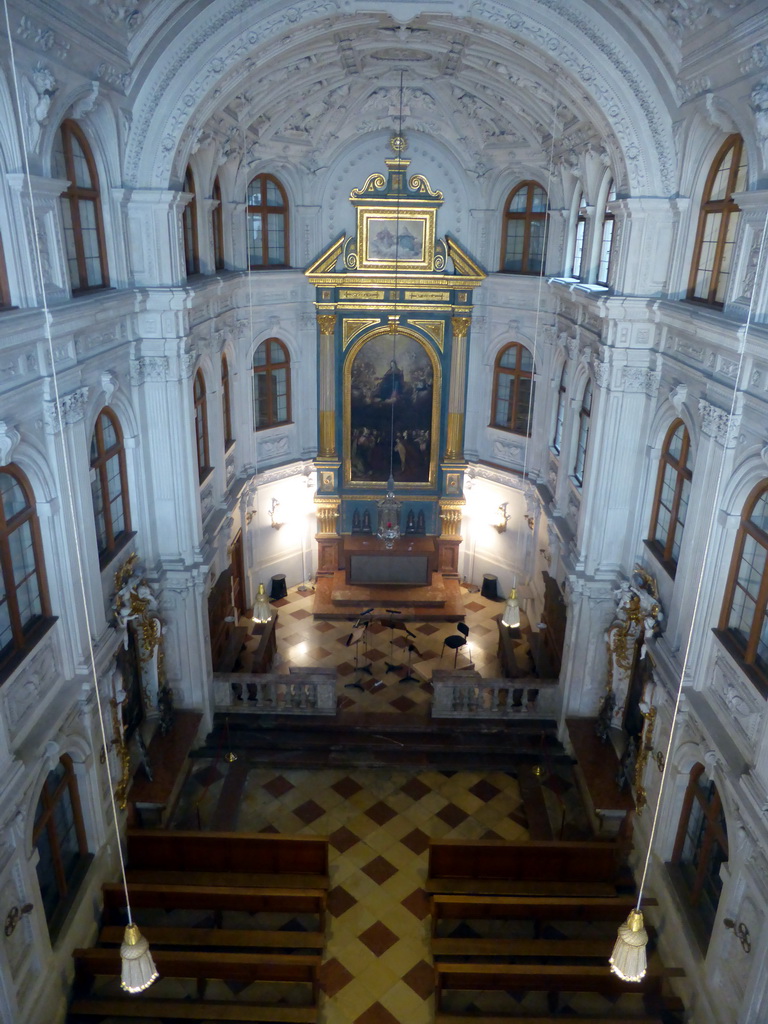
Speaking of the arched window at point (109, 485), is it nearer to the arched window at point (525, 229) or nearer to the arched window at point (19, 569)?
the arched window at point (19, 569)

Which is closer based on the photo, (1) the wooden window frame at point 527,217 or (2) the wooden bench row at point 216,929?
(2) the wooden bench row at point 216,929

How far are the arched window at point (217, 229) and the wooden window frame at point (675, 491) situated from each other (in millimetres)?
7663

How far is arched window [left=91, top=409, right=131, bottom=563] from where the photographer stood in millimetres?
9430

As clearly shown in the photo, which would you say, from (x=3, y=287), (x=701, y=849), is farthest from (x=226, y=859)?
(x=3, y=287)

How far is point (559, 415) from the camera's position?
14.2 meters

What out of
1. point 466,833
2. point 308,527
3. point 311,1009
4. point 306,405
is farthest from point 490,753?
point 306,405

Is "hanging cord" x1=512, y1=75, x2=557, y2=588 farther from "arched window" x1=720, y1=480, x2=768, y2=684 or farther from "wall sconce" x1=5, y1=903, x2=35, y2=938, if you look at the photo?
"wall sconce" x1=5, y1=903, x2=35, y2=938

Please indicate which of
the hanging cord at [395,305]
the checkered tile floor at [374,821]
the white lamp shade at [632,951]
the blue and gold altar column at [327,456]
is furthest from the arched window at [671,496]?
the blue and gold altar column at [327,456]

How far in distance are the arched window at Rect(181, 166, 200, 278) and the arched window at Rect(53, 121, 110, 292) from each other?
2.28 meters

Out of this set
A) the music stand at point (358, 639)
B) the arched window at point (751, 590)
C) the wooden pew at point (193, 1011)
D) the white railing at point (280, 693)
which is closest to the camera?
the arched window at point (751, 590)

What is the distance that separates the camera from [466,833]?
35.7 feet

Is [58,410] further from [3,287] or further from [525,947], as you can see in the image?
[525,947]

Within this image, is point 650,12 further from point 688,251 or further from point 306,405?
point 306,405

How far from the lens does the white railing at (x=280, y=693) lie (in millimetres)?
12547
